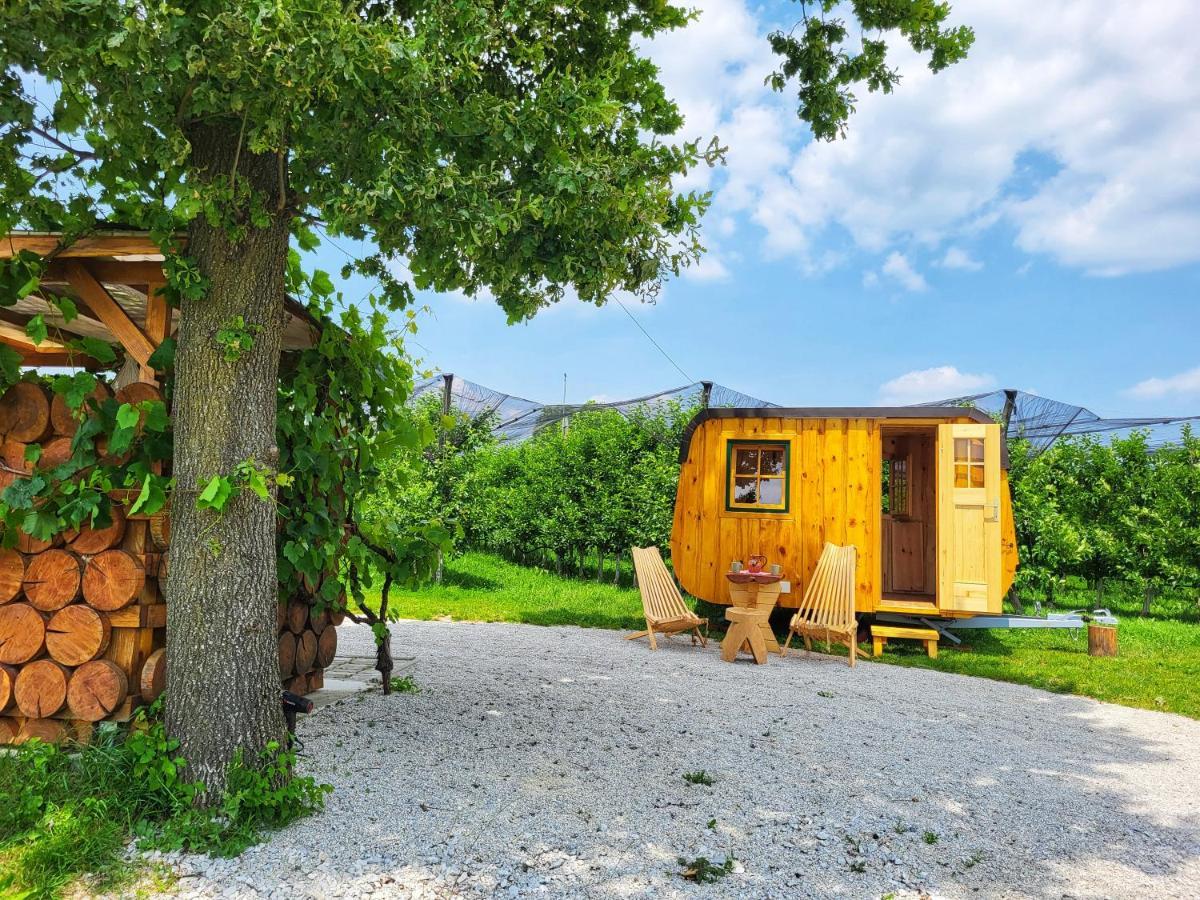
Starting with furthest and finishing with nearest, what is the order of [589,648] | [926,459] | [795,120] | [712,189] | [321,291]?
[926,459], [589,648], [795,120], [321,291], [712,189]

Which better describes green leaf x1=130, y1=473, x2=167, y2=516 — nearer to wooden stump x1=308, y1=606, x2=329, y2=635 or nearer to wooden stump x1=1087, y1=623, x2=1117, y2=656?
wooden stump x1=308, y1=606, x2=329, y2=635

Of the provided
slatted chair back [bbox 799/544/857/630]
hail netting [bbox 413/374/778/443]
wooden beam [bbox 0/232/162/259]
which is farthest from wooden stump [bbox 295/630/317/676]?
hail netting [bbox 413/374/778/443]

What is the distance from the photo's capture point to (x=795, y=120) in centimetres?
540

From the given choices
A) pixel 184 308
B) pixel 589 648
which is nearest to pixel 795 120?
pixel 184 308

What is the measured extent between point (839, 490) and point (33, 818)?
668cm

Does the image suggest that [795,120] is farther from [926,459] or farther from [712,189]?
[926,459]

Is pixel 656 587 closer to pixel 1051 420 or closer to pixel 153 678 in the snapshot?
pixel 153 678

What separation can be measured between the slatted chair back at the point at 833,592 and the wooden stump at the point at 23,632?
561 centimetres

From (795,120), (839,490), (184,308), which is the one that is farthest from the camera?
(839,490)

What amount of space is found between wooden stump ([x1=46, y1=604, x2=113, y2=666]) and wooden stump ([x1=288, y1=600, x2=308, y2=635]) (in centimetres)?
98

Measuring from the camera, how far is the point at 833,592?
7.20m

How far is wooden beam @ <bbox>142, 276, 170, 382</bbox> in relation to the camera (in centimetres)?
342

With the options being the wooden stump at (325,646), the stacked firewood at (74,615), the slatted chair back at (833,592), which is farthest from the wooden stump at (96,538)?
the slatted chair back at (833,592)

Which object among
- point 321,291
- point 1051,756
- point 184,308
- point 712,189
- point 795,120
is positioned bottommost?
point 1051,756
